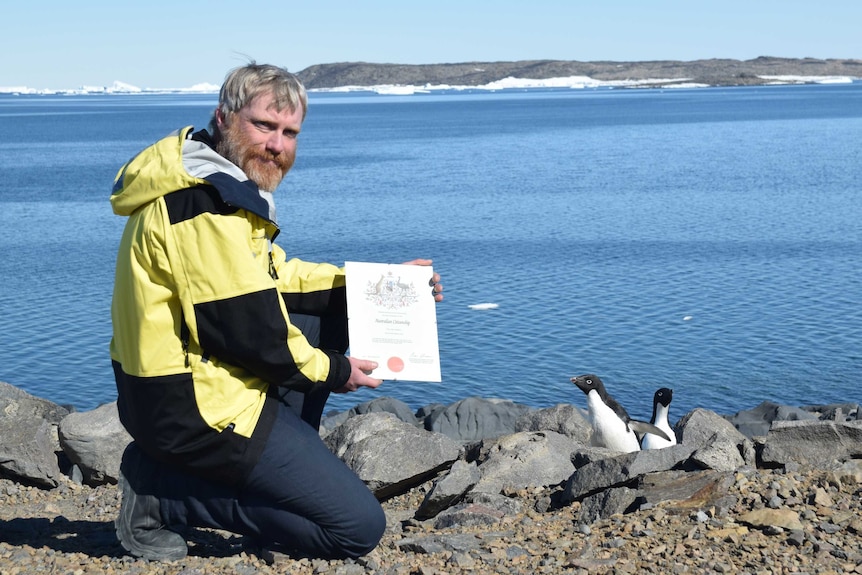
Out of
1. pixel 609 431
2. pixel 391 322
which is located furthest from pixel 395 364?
pixel 609 431

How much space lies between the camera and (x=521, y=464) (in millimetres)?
6902

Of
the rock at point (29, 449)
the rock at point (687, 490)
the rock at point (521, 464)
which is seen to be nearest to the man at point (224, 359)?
the rock at point (687, 490)

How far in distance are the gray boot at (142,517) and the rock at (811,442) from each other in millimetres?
3713

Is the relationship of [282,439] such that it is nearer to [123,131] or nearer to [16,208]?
Answer: [16,208]

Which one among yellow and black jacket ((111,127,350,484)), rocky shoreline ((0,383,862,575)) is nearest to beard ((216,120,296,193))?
yellow and black jacket ((111,127,350,484))

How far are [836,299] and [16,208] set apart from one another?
26397 millimetres

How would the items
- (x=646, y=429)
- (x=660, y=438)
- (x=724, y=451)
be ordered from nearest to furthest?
(x=724, y=451), (x=660, y=438), (x=646, y=429)

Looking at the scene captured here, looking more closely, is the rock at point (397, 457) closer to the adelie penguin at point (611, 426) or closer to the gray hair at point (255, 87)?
the adelie penguin at point (611, 426)

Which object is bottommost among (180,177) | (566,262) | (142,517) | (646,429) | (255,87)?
(566,262)

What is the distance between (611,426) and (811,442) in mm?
2368

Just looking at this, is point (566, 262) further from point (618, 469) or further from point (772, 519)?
point (772, 519)

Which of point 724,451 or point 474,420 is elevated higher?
point 724,451

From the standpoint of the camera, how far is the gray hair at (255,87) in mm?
4594

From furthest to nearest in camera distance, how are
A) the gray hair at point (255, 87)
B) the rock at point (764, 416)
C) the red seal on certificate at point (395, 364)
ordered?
the rock at point (764, 416)
the red seal on certificate at point (395, 364)
the gray hair at point (255, 87)
